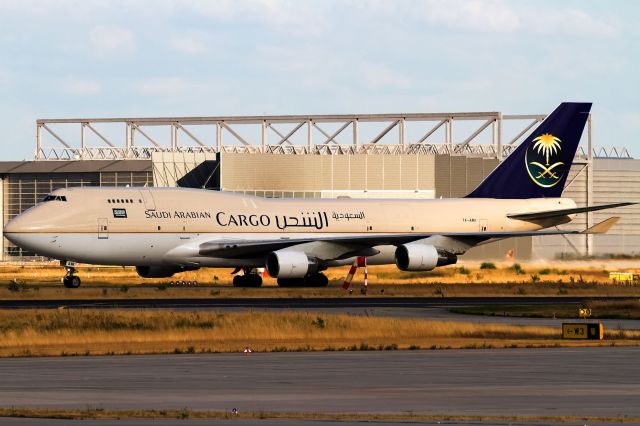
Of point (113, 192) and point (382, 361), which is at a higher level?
point (113, 192)

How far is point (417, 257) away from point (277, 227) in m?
8.57

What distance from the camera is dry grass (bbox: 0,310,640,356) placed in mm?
34719

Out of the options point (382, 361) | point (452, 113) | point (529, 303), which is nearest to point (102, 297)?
point (529, 303)

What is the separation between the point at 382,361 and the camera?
99.1 feet

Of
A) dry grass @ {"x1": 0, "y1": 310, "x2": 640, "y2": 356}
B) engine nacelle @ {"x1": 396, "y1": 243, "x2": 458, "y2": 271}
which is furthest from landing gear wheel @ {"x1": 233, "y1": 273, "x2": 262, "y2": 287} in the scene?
dry grass @ {"x1": 0, "y1": 310, "x2": 640, "y2": 356}

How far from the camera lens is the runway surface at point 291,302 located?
50.4m

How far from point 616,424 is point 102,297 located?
137 ft

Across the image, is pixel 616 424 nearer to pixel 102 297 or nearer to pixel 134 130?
pixel 102 297

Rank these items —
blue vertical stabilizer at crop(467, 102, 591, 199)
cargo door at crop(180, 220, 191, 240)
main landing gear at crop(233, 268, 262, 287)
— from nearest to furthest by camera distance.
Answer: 1. cargo door at crop(180, 220, 191, 240)
2. main landing gear at crop(233, 268, 262, 287)
3. blue vertical stabilizer at crop(467, 102, 591, 199)

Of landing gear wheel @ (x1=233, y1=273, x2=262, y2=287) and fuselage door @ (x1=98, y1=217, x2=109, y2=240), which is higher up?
fuselage door @ (x1=98, y1=217, x2=109, y2=240)

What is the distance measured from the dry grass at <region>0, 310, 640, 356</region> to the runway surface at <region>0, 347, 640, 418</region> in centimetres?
242

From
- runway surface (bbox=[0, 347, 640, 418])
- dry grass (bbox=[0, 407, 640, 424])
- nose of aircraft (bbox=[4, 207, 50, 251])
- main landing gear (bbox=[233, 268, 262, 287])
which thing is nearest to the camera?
dry grass (bbox=[0, 407, 640, 424])

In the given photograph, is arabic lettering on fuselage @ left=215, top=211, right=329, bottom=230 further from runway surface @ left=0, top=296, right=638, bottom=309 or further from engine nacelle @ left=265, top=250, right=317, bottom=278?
runway surface @ left=0, top=296, right=638, bottom=309

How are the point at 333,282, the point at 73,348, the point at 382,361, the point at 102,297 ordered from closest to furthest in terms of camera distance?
1. the point at 382,361
2. the point at 73,348
3. the point at 102,297
4. the point at 333,282
